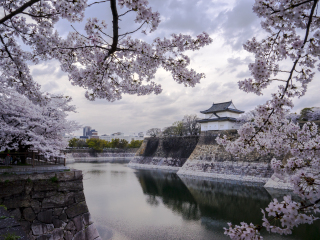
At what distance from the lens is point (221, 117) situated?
23.9 metres

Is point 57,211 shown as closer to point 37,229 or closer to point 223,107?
point 37,229

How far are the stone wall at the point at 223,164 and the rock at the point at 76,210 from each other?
1255 centimetres

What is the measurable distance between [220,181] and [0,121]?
1384 centimetres

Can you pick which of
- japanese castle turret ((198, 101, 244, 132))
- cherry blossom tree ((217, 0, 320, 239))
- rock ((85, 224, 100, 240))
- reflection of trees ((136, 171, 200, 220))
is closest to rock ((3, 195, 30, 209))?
rock ((85, 224, 100, 240))

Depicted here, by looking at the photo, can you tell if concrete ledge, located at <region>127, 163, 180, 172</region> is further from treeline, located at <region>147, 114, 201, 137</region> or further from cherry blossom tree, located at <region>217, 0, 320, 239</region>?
A: cherry blossom tree, located at <region>217, 0, 320, 239</region>

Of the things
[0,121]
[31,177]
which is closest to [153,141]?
[0,121]

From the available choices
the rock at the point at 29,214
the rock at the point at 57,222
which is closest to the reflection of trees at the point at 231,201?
the rock at the point at 57,222

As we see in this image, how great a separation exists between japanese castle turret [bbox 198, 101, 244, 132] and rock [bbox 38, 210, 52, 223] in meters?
20.8

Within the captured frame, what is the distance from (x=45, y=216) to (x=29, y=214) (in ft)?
1.01

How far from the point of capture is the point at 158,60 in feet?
10.4

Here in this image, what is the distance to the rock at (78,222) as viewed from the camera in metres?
5.14

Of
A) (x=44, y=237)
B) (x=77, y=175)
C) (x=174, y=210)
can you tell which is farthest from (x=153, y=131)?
(x=44, y=237)

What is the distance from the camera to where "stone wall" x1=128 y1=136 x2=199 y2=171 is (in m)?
24.8

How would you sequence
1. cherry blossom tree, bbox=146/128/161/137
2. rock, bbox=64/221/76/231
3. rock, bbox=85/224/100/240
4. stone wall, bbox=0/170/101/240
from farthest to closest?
cherry blossom tree, bbox=146/128/161/137 → rock, bbox=85/224/100/240 → rock, bbox=64/221/76/231 → stone wall, bbox=0/170/101/240
